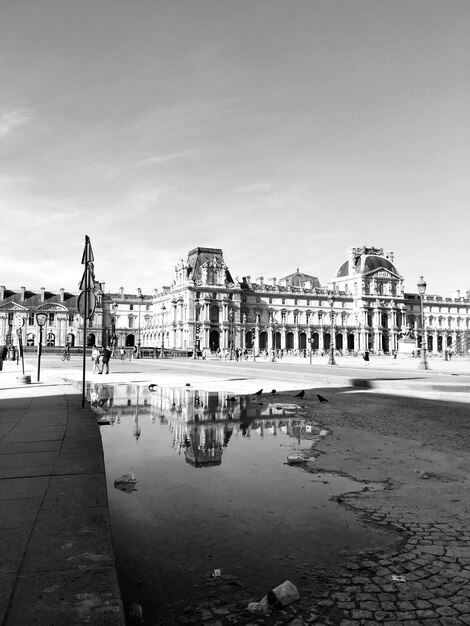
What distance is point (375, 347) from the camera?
11212 cm

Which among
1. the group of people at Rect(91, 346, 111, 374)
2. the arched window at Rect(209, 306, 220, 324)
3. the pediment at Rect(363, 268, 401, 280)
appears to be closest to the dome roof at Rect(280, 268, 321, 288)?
the pediment at Rect(363, 268, 401, 280)

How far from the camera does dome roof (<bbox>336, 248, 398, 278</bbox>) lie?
382 ft

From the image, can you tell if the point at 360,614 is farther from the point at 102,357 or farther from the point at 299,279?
the point at 299,279

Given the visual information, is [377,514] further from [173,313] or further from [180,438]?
[173,313]

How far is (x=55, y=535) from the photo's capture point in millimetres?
3314

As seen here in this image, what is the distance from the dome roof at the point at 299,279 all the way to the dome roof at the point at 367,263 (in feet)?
29.1

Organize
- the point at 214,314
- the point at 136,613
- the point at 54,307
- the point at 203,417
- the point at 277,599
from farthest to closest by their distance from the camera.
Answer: the point at 54,307
the point at 214,314
the point at 203,417
the point at 277,599
the point at 136,613

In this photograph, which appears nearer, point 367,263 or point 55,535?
point 55,535

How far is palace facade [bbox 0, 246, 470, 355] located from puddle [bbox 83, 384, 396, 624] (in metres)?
85.0

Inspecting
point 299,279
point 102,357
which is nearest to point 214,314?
point 299,279

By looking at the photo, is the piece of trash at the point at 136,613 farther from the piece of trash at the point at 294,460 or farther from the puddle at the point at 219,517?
the piece of trash at the point at 294,460

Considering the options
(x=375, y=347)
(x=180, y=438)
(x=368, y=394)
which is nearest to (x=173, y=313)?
(x=375, y=347)

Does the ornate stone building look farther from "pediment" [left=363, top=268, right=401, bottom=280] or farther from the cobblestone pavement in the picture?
the cobblestone pavement

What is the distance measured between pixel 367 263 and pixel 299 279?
1765cm
